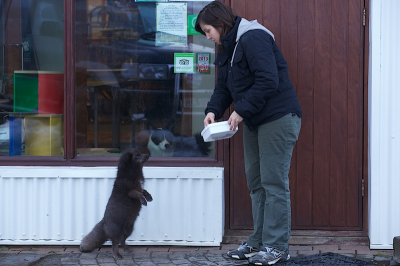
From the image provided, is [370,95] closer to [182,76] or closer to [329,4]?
[329,4]

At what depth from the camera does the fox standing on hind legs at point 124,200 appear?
4496 millimetres

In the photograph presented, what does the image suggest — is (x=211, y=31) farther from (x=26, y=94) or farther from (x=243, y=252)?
(x=26, y=94)

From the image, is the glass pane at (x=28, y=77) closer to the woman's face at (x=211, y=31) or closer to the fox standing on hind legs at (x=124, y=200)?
the fox standing on hind legs at (x=124, y=200)

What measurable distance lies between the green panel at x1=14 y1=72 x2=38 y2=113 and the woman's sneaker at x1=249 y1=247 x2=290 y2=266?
2506 millimetres

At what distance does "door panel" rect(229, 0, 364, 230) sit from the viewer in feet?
15.9

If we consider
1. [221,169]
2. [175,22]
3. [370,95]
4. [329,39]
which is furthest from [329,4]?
[221,169]

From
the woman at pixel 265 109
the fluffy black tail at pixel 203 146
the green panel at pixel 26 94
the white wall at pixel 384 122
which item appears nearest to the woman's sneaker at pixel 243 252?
the woman at pixel 265 109

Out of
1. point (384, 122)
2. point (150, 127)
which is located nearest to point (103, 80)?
point (150, 127)

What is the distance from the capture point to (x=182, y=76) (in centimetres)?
514

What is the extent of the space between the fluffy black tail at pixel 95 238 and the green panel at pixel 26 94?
1.36m

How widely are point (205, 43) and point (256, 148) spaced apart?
1221 millimetres

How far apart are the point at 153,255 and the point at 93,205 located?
2.28 feet

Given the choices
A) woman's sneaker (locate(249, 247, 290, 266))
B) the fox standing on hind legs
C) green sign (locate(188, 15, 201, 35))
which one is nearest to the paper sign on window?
green sign (locate(188, 15, 201, 35))

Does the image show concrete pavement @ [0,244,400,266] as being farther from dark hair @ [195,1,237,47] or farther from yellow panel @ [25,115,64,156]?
dark hair @ [195,1,237,47]
